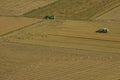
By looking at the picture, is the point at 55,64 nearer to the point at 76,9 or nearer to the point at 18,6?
the point at 76,9

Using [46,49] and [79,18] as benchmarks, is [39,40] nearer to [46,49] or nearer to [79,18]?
[46,49]

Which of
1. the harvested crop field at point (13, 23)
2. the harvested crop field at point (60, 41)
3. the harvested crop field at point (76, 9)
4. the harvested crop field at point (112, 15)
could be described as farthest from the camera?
the harvested crop field at point (76, 9)

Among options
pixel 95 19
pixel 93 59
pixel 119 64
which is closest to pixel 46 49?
pixel 93 59

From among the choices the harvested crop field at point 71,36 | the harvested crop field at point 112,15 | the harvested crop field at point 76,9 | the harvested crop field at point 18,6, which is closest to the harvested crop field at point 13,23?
the harvested crop field at point 71,36

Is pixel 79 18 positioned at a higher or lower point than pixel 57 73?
higher

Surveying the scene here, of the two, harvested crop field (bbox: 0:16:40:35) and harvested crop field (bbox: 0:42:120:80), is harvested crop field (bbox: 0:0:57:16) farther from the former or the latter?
harvested crop field (bbox: 0:42:120:80)

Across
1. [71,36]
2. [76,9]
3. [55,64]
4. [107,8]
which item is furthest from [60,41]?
[107,8]

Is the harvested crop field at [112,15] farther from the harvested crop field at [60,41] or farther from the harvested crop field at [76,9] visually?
the harvested crop field at [76,9]

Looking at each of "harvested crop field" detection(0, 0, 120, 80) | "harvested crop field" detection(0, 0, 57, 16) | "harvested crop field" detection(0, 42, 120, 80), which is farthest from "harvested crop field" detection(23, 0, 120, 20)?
"harvested crop field" detection(0, 42, 120, 80)
